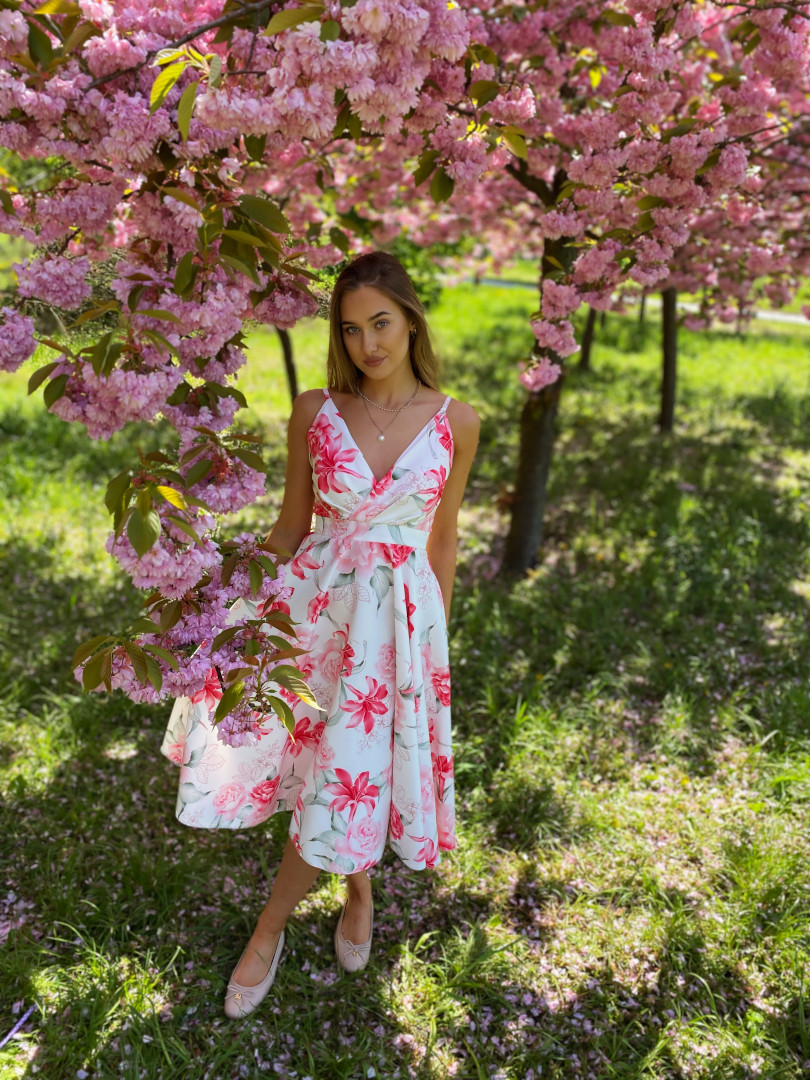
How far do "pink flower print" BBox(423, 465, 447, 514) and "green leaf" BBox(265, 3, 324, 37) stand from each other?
3.00 ft

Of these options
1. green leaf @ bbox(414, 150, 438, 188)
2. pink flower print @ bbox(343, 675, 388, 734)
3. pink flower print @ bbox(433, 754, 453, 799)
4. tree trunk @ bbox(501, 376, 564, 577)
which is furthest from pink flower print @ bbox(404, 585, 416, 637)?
tree trunk @ bbox(501, 376, 564, 577)

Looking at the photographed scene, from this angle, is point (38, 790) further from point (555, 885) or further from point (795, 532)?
point (795, 532)

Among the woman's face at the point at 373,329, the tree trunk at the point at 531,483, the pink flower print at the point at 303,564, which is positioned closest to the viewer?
the woman's face at the point at 373,329

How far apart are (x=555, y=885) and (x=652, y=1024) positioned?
18.4 inches

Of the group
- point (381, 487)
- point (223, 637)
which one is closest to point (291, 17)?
point (381, 487)

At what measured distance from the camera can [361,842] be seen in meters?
1.83

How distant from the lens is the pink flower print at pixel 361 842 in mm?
1812

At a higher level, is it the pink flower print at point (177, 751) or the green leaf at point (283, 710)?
the green leaf at point (283, 710)

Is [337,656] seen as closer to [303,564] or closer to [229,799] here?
[303,564]

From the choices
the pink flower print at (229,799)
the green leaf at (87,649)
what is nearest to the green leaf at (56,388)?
the green leaf at (87,649)

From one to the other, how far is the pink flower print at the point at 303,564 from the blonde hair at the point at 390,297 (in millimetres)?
422

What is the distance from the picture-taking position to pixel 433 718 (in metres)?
2.00

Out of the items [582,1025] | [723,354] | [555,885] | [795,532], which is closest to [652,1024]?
[582,1025]

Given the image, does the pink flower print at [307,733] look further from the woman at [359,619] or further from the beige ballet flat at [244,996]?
the beige ballet flat at [244,996]
